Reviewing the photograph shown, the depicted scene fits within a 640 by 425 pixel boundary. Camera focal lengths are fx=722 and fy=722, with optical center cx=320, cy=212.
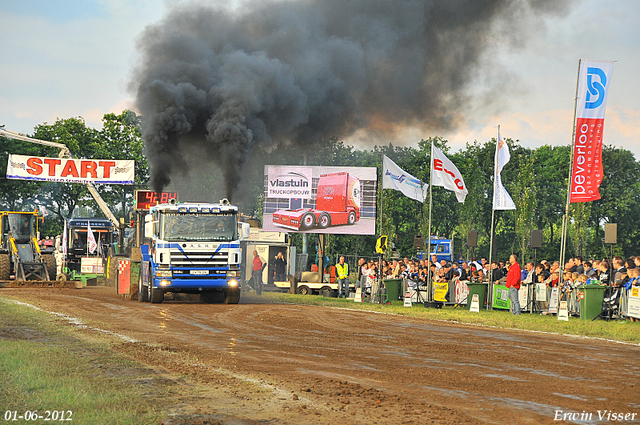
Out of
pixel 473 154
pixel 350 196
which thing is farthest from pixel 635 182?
pixel 350 196

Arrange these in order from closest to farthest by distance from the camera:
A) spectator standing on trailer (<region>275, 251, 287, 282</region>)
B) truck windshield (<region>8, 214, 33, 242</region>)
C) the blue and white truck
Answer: the blue and white truck → truck windshield (<region>8, 214, 33, 242</region>) → spectator standing on trailer (<region>275, 251, 287, 282</region>)

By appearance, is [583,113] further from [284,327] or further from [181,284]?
[181,284]

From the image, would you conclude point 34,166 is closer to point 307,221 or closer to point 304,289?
point 307,221

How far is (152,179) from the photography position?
108ft

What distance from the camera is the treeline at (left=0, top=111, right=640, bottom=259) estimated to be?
63000 millimetres

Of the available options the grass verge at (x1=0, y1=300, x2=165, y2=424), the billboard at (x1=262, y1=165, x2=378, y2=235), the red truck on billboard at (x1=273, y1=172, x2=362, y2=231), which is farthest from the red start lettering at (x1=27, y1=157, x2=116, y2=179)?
the grass verge at (x1=0, y1=300, x2=165, y2=424)

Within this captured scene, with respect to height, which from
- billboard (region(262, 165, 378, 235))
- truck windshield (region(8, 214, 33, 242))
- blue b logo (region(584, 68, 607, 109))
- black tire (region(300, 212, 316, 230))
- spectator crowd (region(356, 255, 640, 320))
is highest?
blue b logo (region(584, 68, 607, 109))

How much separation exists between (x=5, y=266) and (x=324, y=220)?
49.4 ft

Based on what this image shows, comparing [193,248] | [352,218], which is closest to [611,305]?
[193,248]

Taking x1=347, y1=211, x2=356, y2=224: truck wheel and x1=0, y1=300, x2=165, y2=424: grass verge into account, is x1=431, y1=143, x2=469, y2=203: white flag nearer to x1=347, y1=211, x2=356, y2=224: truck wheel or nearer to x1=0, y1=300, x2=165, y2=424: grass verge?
x1=347, y1=211, x2=356, y2=224: truck wheel

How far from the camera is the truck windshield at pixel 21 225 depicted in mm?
33844

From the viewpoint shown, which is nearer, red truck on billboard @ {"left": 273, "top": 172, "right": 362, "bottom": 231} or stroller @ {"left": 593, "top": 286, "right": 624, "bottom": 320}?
stroller @ {"left": 593, "top": 286, "right": 624, "bottom": 320}

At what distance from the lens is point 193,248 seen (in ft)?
73.5

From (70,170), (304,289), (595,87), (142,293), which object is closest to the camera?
(595,87)
